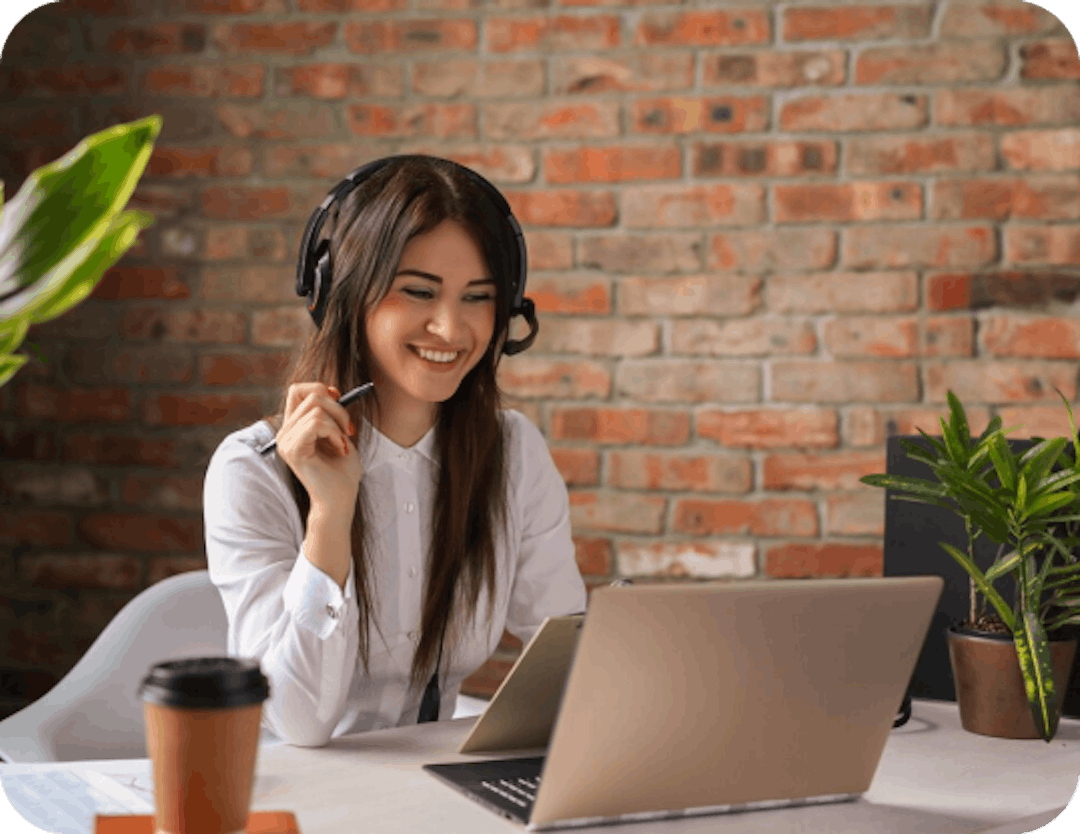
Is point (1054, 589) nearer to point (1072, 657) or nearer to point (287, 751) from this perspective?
point (1072, 657)

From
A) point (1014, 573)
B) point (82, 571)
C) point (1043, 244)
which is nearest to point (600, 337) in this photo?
point (1043, 244)

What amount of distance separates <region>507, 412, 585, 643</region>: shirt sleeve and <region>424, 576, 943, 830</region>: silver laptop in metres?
0.71

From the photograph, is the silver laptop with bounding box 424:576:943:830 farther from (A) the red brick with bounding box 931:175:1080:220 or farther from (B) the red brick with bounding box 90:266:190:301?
(B) the red brick with bounding box 90:266:190:301

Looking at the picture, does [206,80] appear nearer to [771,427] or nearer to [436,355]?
[436,355]

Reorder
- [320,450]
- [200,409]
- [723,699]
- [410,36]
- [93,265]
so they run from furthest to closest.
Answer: [200,409]
[410,36]
[320,450]
[723,699]
[93,265]

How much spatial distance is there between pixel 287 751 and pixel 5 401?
161 cm

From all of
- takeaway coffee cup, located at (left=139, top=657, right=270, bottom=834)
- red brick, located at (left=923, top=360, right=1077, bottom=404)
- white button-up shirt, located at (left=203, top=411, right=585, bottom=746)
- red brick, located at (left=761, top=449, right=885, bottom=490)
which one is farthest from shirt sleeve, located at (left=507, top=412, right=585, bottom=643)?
takeaway coffee cup, located at (left=139, top=657, right=270, bottom=834)

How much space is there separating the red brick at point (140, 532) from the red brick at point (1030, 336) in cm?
156

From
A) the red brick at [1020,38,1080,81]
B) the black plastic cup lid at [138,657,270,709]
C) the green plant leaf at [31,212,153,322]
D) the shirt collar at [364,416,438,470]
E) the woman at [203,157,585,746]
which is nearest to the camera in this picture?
the green plant leaf at [31,212,153,322]

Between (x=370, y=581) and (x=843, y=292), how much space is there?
1.09 m

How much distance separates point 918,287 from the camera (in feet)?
7.52

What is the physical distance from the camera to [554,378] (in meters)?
2.43

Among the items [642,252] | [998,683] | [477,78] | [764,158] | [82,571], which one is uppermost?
[477,78]

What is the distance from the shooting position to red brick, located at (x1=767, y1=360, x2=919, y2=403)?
7.54 feet
